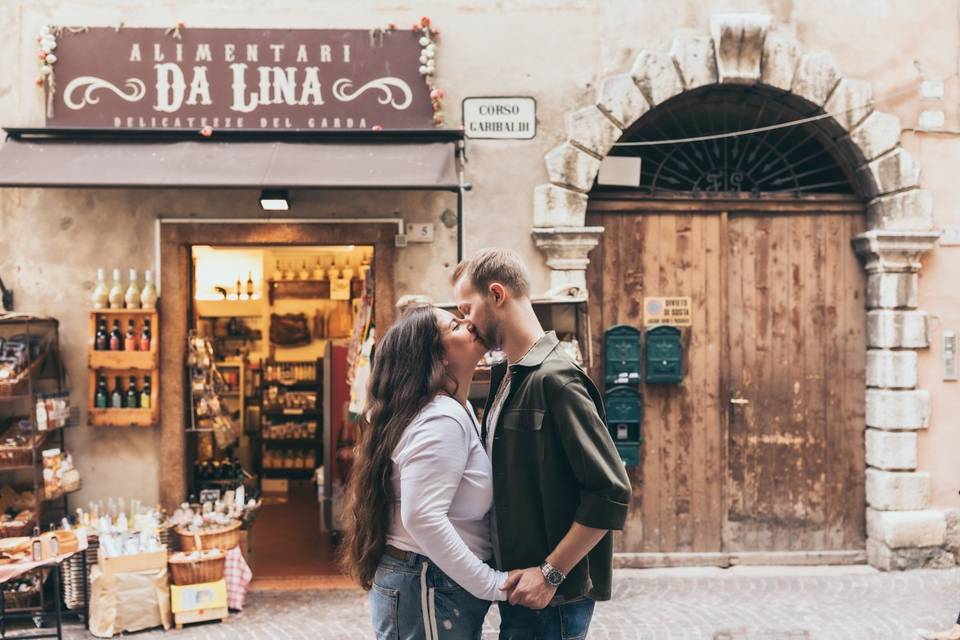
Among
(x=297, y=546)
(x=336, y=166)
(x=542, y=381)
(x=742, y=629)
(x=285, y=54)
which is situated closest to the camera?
(x=542, y=381)

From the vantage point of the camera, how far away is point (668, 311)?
667 cm

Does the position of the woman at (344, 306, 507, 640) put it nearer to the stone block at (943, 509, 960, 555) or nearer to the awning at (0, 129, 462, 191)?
the awning at (0, 129, 462, 191)

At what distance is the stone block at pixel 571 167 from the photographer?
21.0ft

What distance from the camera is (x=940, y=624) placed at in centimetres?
543

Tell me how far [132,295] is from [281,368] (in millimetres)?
3628

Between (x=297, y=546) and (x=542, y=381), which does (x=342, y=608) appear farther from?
(x=542, y=381)

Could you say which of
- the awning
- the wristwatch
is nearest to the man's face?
the wristwatch

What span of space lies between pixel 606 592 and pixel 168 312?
4547mm

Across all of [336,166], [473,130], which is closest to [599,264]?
[473,130]

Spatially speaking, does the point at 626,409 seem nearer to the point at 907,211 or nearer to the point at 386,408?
the point at 907,211

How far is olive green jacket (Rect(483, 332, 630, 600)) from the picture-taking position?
2.62 meters

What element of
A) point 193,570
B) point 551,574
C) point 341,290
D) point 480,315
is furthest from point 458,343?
point 341,290

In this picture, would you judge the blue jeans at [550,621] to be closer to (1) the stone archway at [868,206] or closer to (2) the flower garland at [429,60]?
(1) the stone archway at [868,206]

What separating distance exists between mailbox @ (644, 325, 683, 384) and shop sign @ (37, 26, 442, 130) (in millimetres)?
2302
